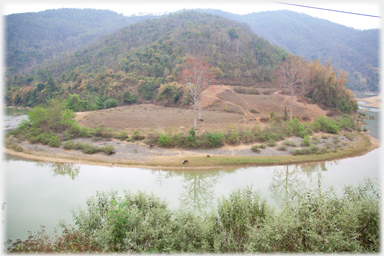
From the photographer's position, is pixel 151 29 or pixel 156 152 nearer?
pixel 156 152

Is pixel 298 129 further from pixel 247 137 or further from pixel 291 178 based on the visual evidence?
pixel 291 178

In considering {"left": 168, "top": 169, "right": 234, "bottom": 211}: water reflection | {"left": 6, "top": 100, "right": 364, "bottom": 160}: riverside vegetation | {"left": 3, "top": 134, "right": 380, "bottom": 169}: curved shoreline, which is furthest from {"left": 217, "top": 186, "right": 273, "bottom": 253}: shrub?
{"left": 6, "top": 100, "right": 364, "bottom": 160}: riverside vegetation

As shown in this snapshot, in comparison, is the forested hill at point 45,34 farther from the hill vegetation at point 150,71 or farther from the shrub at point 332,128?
the shrub at point 332,128

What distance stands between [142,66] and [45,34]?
60629 millimetres

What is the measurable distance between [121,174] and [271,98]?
23573 millimetres

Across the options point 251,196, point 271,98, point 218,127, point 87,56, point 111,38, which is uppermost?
point 111,38

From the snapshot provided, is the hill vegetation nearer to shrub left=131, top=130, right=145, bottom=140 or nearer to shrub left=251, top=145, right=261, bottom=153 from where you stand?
shrub left=131, top=130, right=145, bottom=140

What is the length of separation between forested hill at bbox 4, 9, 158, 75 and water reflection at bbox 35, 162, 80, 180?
198 feet

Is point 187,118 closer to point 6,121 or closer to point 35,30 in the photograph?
point 6,121

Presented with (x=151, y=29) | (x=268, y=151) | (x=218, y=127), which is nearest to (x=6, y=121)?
(x=218, y=127)

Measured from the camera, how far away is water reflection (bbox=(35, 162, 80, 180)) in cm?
1424

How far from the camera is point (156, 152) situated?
57.0 feet

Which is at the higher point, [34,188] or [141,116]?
[141,116]

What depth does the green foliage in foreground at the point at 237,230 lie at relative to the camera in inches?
224
